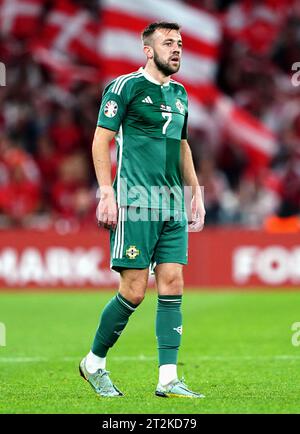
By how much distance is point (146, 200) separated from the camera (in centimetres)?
738

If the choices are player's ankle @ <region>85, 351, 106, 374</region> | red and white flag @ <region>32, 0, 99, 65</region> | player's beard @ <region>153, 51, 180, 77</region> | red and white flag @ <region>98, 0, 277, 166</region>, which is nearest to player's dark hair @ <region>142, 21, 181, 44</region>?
player's beard @ <region>153, 51, 180, 77</region>

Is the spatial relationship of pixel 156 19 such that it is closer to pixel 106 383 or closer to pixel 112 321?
pixel 112 321

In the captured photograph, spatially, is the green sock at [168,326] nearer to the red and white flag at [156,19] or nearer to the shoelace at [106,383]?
the shoelace at [106,383]

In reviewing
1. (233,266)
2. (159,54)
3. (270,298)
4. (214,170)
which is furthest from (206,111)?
(159,54)

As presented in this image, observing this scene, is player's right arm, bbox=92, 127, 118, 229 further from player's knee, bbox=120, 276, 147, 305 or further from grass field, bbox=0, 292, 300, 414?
grass field, bbox=0, 292, 300, 414

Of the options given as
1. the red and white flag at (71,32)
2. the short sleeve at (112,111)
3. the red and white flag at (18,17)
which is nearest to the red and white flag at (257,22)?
the red and white flag at (71,32)

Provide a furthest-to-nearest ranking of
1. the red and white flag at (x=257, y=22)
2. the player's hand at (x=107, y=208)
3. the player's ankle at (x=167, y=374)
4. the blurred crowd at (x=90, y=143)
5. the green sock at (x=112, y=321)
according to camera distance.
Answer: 1. the red and white flag at (x=257, y=22)
2. the blurred crowd at (x=90, y=143)
3. the green sock at (x=112, y=321)
4. the player's ankle at (x=167, y=374)
5. the player's hand at (x=107, y=208)

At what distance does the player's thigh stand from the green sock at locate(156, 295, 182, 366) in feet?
0.13

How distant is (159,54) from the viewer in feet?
24.4

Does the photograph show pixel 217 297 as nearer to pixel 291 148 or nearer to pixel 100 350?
pixel 291 148

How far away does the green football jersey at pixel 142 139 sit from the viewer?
7.37 m

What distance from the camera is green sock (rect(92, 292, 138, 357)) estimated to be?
7363 millimetres

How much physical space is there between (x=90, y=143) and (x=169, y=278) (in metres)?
12.3
